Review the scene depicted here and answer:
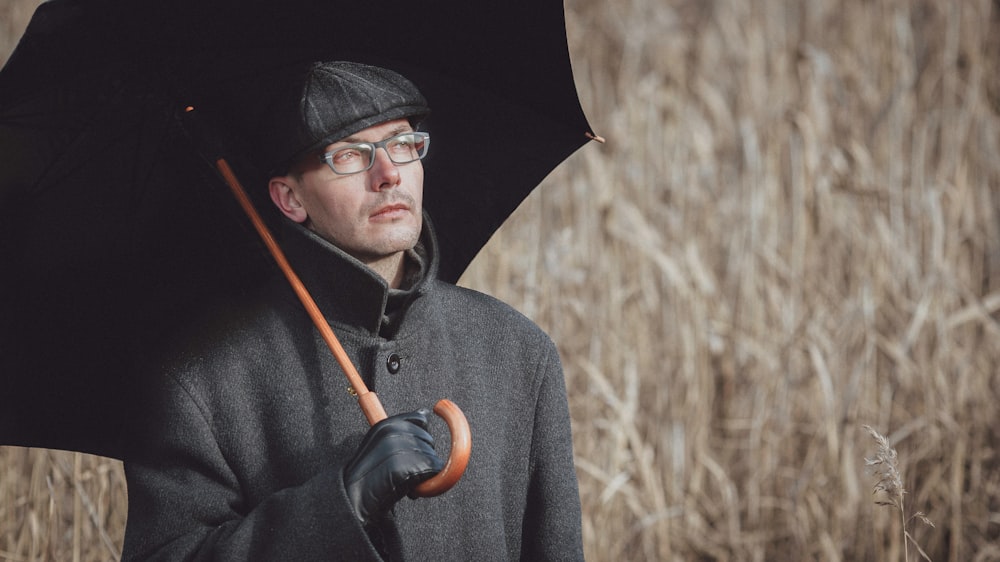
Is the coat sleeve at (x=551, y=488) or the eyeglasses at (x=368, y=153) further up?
the eyeglasses at (x=368, y=153)

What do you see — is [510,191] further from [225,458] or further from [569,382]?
[569,382]

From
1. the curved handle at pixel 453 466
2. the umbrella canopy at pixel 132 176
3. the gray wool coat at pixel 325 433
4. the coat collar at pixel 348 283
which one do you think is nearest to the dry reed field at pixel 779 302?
the umbrella canopy at pixel 132 176

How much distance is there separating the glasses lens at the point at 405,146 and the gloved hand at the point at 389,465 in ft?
1.42

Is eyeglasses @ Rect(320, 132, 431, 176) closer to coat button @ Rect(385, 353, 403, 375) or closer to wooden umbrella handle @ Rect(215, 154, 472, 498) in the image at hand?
wooden umbrella handle @ Rect(215, 154, 472, 498)

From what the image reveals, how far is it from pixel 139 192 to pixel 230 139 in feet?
0.57

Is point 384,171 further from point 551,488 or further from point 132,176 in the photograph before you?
point 551,488

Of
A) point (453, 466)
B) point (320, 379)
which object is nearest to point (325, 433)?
point (320, 379)

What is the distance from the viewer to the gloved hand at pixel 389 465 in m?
1.43

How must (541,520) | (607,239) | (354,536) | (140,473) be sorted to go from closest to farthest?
(354,536), (140,473), (541,520), (607,239)

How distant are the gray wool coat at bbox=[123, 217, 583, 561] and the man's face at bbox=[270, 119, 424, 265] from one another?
0.13 feet

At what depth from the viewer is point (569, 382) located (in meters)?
3.42

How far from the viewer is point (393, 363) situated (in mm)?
1726

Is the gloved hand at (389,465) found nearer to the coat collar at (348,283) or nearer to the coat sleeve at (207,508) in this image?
the coat sleeve at (207,508)

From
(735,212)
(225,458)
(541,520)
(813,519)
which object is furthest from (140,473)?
(735,212)
